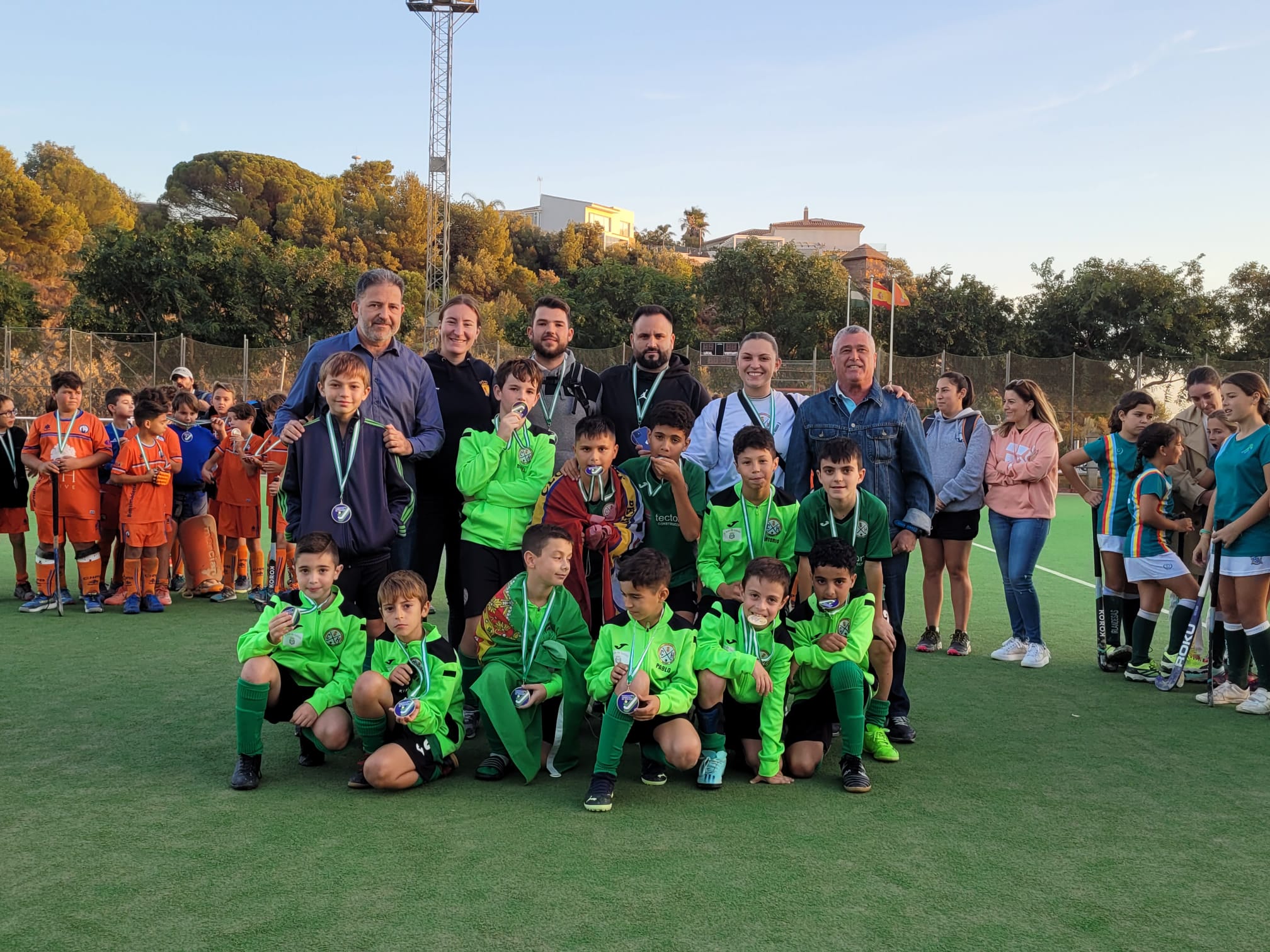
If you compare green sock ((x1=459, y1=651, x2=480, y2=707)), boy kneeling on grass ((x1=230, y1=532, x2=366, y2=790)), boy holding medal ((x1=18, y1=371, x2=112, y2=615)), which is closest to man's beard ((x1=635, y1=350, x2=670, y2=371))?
green sock ((x1=459, y1=651, x2=480, y2=707))

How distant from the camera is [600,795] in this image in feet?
12.2

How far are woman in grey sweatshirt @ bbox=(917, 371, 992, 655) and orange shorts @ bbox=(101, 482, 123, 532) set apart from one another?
248 inches

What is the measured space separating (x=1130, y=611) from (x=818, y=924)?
15.1ft

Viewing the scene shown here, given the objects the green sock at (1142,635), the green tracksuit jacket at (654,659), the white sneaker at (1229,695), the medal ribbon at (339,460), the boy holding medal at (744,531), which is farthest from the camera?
the green sock at (1142,635)

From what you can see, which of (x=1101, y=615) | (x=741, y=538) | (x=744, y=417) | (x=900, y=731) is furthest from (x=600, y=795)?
(x=1101, y=615)

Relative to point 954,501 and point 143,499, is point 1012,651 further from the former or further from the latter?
point 143,499

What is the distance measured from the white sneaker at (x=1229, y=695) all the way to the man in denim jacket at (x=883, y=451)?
1.93 m

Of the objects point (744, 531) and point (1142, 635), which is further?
point (1142, 635)

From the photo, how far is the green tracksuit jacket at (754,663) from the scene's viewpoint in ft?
13.3

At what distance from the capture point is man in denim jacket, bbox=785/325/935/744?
4.73 m

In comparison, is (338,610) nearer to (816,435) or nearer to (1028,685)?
(816,435)

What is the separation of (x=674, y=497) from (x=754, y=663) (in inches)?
34.5

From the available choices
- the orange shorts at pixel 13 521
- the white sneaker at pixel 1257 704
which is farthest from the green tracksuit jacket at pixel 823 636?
the orange shorts at pixel 13 521

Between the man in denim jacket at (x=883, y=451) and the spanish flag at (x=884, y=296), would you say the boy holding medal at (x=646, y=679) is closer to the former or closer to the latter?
the man in denim jacket at (x=883, y=451)
